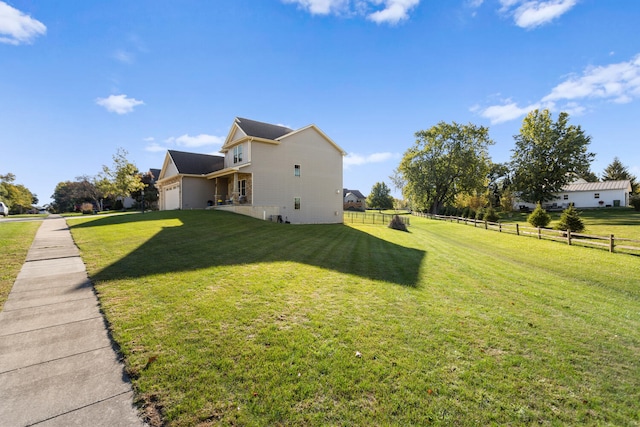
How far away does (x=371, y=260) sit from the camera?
920 cm

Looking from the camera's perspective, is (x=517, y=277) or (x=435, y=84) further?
(x=435, y=84)

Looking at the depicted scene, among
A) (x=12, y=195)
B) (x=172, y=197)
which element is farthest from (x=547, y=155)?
(x=12, y=195)

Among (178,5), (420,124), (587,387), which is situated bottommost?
(587,387)

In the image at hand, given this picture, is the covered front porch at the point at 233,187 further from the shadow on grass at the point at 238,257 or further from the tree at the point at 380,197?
the tree at the point at 380,197

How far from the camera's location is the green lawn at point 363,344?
2598mm

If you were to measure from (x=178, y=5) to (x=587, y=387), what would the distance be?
53.2ft

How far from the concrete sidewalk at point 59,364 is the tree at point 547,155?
52126 mm

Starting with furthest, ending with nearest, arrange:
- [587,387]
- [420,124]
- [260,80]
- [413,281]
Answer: [420,124] < [260,80] < [413,281] < [587,387]

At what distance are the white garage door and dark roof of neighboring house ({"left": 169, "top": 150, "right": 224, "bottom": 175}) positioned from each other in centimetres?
213

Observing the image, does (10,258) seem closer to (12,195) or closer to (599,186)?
(599,186)

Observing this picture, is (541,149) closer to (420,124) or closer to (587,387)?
(420,124)

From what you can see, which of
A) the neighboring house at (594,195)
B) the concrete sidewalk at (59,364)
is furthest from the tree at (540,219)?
the neighboring house at (594,195)

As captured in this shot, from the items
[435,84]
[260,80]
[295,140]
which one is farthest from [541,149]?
[260,80]

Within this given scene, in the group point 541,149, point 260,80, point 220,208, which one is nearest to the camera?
point 260,80
